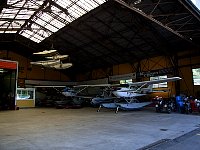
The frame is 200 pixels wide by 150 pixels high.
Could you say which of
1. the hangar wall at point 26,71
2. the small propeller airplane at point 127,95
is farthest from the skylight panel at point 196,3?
the hangar wall at point 26,71

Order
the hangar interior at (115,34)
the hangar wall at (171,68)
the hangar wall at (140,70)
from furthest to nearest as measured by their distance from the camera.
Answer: the hangar wall at (140,70)
the hangar wall at (171,68)
the hangar interior at (115,34)

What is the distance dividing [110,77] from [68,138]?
1803 centimetres

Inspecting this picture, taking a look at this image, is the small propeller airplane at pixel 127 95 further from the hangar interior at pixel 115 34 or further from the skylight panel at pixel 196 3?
the skylight panel at pixel 196 3

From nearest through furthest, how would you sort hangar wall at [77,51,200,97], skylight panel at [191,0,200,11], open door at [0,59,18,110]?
skylight panel at [191,0,200,11]
hangar wall at [77,51,200,97]
open door at [0,59,18,110]

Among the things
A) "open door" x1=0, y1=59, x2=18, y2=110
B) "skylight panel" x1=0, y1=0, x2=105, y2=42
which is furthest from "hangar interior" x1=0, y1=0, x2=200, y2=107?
"open door" x1=0, y1=59, x2=18, y2=110

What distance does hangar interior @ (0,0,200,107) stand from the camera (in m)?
12.8

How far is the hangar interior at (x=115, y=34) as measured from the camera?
12.8 meters

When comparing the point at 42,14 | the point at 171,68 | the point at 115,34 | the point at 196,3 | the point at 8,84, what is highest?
the point at 42,14

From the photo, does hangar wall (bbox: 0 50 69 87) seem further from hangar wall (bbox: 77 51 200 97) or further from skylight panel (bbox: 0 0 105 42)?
hangar wall (bbox: 77 51 200 97)

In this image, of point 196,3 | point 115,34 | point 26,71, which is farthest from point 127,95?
point 26,71

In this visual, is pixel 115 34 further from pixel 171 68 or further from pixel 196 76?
pixel 196 76

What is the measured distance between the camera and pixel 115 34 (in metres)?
16.8

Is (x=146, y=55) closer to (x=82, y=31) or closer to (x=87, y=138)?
(x=82, y=31)

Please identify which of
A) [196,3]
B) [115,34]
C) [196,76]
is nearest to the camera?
[196,3]
